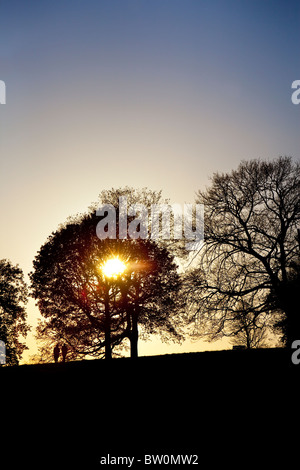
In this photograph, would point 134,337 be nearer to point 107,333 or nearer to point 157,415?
point 107,333

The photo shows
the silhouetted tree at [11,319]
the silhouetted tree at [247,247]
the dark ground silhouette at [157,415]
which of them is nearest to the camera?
the dark ground silhouette at [157,415]

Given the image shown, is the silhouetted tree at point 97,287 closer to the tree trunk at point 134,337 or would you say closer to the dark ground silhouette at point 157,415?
the tree trunk at point 134,337

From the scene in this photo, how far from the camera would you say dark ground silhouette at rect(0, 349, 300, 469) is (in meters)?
6.94

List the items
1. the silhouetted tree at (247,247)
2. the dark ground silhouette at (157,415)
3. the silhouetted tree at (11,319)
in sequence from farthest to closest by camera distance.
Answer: the silhouetted tree at (11,319) → the silhouetted tree at (247,247) → the dark ground silhouette at (157,415)

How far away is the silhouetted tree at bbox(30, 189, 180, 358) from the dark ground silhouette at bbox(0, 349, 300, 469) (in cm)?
1976

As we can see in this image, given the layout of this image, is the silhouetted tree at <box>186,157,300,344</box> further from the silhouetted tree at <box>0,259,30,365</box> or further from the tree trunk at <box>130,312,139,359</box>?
the silhouetted tree at <box>0,259,30,365</box>

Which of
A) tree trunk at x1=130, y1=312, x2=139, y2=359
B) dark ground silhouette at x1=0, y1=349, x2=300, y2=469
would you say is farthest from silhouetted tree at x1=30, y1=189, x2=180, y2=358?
dark ground silhouette at x1=0, y1=349, x2=300, y2=469

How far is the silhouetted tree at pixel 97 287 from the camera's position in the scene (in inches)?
1271

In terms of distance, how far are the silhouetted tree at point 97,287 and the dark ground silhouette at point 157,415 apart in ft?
64.8

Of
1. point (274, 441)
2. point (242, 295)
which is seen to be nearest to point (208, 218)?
point (242, 295)

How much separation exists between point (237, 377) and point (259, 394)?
1.61 metres

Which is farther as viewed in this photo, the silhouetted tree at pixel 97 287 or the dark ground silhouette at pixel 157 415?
the silhouetted tree at pixel 97 287

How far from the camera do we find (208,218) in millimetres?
26625

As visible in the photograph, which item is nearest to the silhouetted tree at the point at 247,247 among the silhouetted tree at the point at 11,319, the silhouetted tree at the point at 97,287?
the silhouetted tree at the point at 97,287
